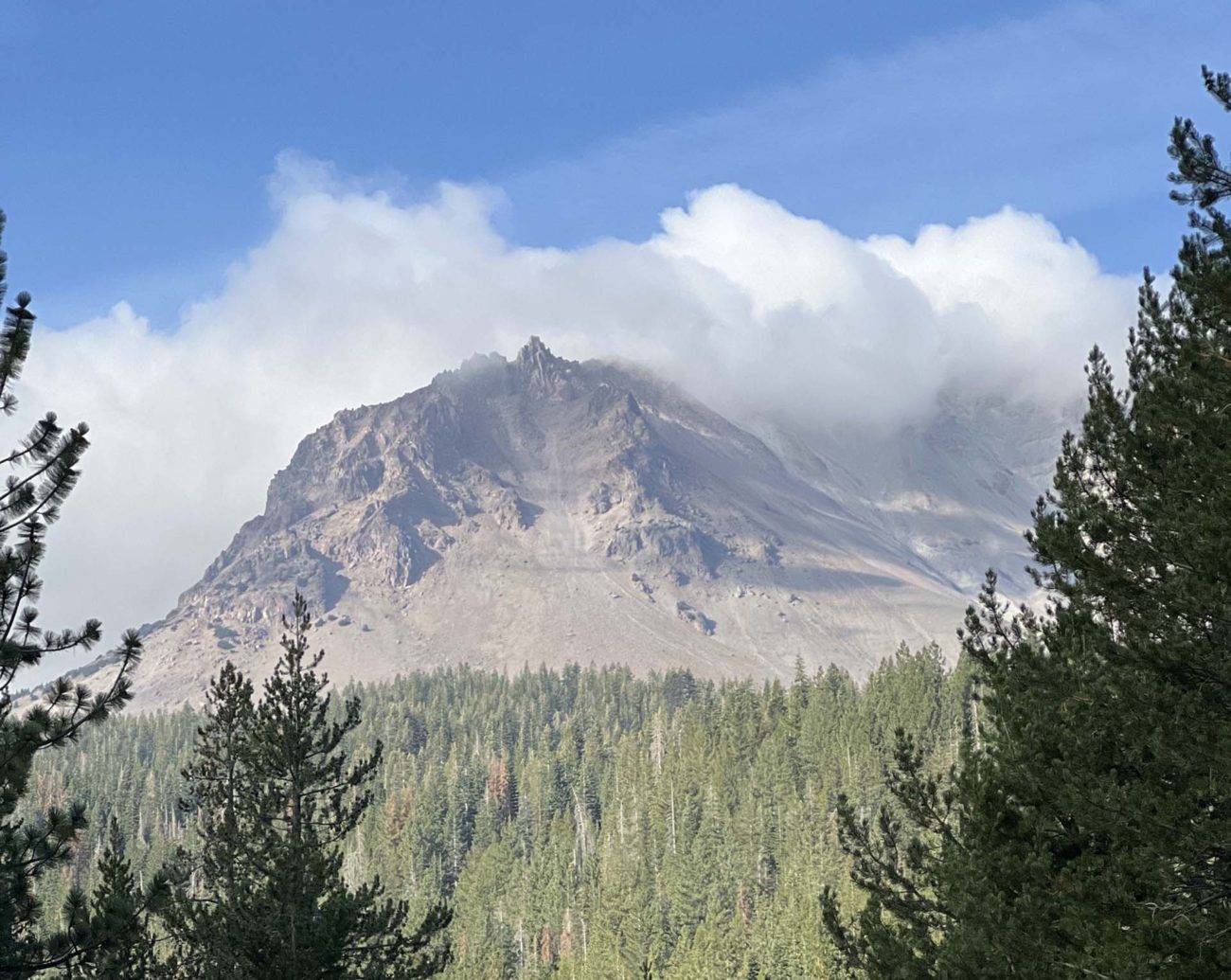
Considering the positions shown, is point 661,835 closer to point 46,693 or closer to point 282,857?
point 282,857

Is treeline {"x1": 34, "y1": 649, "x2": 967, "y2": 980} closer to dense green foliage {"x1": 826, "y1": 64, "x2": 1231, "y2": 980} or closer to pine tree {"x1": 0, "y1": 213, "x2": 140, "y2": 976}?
dense green foliage {"x1": 826, "y1": 64, "x2": 1231, "y2": 980}

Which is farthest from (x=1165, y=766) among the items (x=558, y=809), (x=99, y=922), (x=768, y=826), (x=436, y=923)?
(x=558, y=809)

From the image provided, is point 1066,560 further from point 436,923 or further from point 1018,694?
point 436,923

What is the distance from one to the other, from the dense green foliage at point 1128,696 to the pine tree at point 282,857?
11.0 meters

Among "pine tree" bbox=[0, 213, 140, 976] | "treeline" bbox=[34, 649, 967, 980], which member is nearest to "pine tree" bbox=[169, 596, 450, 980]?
"pine tree" bbox=[0, 213, 140, 976]

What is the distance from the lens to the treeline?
9025 cm

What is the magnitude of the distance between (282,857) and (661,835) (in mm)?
106668

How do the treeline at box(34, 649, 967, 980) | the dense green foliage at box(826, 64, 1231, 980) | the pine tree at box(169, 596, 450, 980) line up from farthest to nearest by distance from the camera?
the treeline at box(34, 649, 967, 980) → the pine tree at box(169, 596, 450, 980) → the dense green foliage at box(826, 64, 1231, 980)

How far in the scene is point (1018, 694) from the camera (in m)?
16.9

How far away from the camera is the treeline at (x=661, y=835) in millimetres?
90250

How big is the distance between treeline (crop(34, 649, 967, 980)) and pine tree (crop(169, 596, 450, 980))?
3633cm

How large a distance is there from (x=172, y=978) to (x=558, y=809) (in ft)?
462

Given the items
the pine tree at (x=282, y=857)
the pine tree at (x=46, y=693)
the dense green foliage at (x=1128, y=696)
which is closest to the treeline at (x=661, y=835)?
the pine tree at (x=282, y=857)

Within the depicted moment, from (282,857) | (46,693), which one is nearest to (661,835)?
(282,857)
